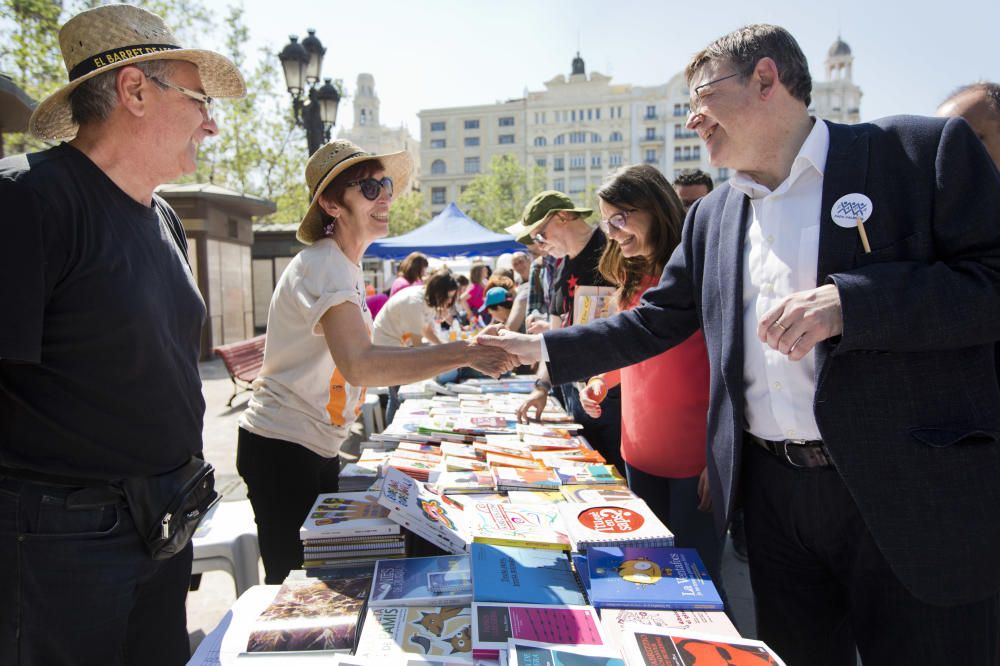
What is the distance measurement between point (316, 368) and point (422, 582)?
1041mm

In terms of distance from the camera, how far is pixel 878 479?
1442 millimetres

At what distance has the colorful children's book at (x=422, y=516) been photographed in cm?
182

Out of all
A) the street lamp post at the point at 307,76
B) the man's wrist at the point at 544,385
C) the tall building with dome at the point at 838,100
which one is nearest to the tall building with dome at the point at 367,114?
the tall building with dome at the point at 838,100

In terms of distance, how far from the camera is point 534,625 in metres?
1.40

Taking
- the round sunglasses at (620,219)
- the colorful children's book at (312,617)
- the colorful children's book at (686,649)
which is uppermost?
the round sunglasses at (620,219)

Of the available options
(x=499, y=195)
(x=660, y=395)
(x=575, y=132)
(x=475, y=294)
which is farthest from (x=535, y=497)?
(x=575, y=132)

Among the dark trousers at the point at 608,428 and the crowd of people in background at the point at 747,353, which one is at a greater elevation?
the crowd of people in background at the point at 747,353

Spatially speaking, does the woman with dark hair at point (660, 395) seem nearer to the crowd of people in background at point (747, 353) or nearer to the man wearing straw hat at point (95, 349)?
the crowd of people in background at point (747, 353)

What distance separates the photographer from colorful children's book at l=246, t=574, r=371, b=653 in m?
1.38

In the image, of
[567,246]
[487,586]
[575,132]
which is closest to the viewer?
[487,586]

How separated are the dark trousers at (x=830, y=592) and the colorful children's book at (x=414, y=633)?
962 millimetres

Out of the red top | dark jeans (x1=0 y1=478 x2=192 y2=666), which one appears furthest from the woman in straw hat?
dark jeans (x1=0 y1=478 x2=192 y2=666)

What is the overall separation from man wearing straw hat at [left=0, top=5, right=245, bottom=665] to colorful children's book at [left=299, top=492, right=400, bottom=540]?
41 centimetres

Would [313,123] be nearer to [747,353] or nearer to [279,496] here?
[279,496]
